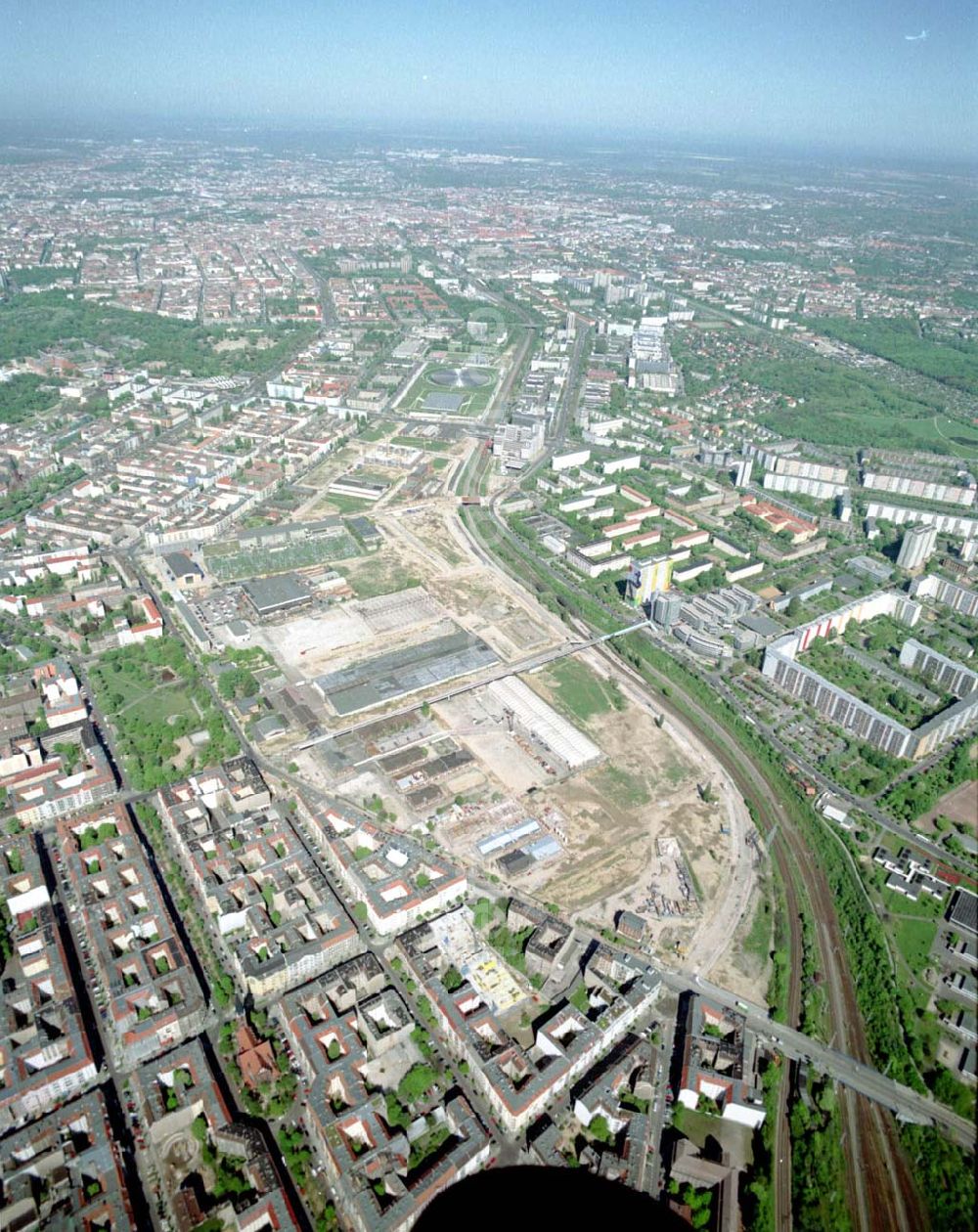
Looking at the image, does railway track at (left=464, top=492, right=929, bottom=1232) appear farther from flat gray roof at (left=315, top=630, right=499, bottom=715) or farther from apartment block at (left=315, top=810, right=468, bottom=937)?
apartment block at (left=315, top=810, right=468, bottom=937)

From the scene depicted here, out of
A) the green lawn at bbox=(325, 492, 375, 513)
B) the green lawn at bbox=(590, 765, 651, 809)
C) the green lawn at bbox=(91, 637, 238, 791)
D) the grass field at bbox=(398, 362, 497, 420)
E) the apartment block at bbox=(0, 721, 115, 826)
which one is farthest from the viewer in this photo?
the grass field at bbox=(398, 362, 497, 420)

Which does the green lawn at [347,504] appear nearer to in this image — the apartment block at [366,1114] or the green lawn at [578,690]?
the green lawn at [578,690]

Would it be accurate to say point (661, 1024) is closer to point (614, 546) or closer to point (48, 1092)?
point (48, 1092)

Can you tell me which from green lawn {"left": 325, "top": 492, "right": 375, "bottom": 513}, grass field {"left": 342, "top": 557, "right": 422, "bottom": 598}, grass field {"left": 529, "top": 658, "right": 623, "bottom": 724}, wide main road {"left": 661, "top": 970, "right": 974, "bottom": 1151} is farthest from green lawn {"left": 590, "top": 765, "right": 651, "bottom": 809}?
green lawn {"left": 325, "top": 492, "right": 375, "bottom": 513}

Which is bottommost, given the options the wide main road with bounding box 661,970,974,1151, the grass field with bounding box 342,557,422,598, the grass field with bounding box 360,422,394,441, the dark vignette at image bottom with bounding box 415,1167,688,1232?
the grass field with bounding box 360,422,394,441

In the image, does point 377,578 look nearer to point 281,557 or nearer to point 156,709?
point 281,557

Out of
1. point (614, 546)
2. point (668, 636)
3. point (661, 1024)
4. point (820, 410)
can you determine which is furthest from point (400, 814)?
point (820, 410)

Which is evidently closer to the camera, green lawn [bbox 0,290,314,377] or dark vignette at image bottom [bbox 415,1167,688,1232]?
dark vignette at image bottom [bbox 415,1167,688,1232]
